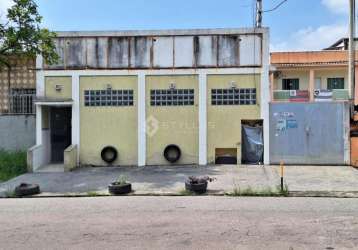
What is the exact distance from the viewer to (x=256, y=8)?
82.9ft

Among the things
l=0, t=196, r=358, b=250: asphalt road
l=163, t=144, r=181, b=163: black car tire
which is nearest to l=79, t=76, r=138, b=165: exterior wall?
l=163, t=144, r=181, b=163: black car tire

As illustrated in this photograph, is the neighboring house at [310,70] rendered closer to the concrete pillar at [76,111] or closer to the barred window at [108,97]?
the barred window at [108,97]

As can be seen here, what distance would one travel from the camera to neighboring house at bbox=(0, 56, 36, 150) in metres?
20.3

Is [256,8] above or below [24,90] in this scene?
above

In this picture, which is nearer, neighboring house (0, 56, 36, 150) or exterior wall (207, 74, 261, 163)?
exterior wall (207, 74, 261, 163)

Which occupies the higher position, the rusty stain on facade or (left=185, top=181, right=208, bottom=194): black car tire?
the rusty stain on facade

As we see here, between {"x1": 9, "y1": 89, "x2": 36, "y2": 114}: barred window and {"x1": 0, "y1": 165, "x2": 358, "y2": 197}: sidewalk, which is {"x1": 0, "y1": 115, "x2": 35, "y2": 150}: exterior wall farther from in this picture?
{"x1": 0, "y1": 165, "x2": 358, "y2": 197}: sidewalk

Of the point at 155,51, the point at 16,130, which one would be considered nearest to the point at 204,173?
the point at 155,51

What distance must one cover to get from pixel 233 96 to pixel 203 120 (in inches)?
69.7

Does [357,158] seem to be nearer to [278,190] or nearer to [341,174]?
[341,174]

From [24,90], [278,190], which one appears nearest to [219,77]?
[278,190]

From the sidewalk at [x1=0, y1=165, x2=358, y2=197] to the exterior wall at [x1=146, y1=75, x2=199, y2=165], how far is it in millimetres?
879

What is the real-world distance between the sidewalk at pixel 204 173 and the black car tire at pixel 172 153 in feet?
2.25

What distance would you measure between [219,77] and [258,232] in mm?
12129
